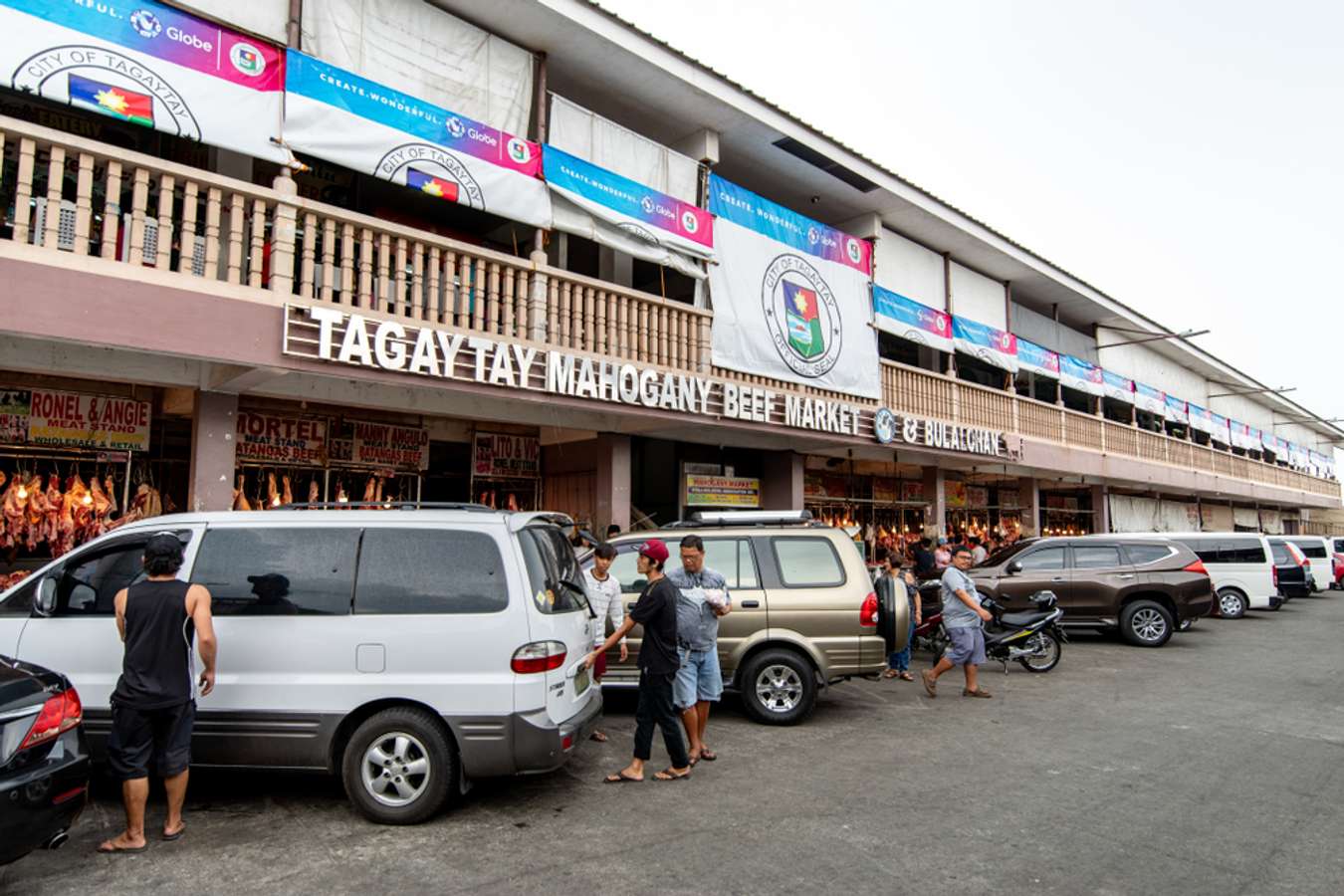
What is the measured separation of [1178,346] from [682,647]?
27.1 metres

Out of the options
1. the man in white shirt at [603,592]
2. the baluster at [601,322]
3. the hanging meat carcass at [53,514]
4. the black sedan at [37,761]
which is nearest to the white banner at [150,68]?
the hanging meat carcass at [53,514]

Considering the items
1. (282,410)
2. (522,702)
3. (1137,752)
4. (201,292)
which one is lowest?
(1137,752)

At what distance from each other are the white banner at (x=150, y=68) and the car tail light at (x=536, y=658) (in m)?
5.79

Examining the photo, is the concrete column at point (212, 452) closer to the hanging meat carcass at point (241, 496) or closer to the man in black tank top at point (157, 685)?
the hanging meat carcass at point (241, 496)

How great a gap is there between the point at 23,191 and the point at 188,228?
1.17m

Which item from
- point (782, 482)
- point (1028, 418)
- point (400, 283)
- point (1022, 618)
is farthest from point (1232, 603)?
point (400, 283)

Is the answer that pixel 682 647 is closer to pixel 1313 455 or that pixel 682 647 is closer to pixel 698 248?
pixel 698 248

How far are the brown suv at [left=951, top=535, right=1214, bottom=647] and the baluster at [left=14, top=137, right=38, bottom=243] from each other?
1281 cm

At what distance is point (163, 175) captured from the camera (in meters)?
7.39

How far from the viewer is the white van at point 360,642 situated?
4910 mm

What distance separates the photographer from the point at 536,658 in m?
4.95

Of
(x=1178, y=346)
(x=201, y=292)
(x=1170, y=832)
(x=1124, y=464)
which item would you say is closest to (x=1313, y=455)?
(x=1178, y=346)

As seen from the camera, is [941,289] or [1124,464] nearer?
[941,289]

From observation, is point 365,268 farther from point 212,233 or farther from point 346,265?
point 212,233
